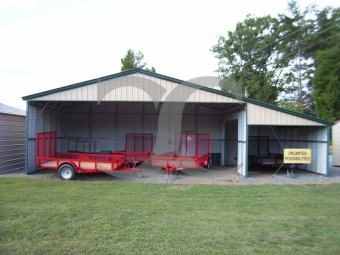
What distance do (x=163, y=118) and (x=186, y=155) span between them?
131 inches

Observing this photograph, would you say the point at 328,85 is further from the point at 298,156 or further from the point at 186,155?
the point at 186,155

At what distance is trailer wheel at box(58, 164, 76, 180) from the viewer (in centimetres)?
1045

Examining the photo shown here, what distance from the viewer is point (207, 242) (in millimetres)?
4551

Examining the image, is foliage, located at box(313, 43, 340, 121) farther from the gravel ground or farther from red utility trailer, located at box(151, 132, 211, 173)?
red utility trailer, located at box(151, 132, 211, 173)

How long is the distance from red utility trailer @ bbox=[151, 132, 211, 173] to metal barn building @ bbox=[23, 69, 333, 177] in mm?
1149

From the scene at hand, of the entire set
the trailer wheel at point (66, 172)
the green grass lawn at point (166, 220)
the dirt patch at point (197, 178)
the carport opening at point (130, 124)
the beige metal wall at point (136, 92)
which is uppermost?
the beige metal wall at point (136, 92)

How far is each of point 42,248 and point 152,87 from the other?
7.76 m

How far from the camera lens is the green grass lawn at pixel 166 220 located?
438 centimetres

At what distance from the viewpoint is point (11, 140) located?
1261cm

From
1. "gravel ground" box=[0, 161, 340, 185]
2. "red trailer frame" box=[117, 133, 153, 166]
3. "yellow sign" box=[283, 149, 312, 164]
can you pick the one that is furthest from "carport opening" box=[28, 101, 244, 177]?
"yellow sign" box=[283, 149, 312, 164]

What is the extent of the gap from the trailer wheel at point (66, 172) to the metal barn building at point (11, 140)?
10.5 feet

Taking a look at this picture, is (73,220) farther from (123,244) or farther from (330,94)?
(330,94)

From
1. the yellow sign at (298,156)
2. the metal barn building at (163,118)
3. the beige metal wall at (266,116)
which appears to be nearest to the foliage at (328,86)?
the metal barn building at (163,118)

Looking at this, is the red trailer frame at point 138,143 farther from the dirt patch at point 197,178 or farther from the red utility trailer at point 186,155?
the dirt patch at point 197,178
